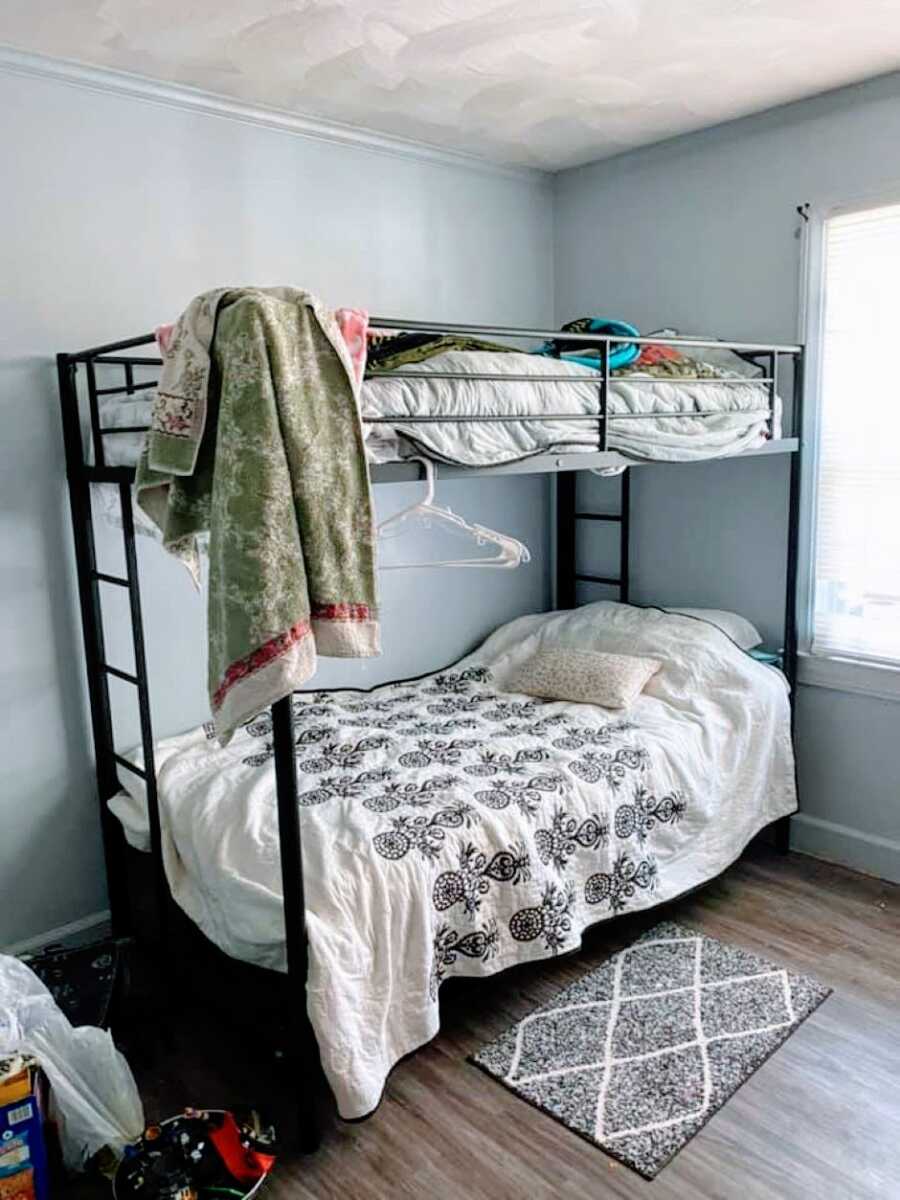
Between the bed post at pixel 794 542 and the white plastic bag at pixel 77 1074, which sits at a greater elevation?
the bed post at pixel 794 542

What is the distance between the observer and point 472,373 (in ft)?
7.45

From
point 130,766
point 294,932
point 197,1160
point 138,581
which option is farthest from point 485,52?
point 197,1160

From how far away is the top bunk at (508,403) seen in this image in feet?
7.06

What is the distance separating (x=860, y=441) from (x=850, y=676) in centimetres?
80

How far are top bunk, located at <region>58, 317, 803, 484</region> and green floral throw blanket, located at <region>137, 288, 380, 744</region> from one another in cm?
35

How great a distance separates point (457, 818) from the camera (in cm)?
233

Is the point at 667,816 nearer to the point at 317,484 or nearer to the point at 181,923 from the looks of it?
the point at 181,923

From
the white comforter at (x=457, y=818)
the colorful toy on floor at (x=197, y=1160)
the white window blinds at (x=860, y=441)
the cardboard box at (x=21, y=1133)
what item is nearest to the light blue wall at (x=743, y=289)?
the white window blinds at (x=860, y=441)

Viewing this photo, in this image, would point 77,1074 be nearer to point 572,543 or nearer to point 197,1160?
point 197,1160

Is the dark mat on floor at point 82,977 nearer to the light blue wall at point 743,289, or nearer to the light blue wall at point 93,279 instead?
the light blue wall at point 93,279

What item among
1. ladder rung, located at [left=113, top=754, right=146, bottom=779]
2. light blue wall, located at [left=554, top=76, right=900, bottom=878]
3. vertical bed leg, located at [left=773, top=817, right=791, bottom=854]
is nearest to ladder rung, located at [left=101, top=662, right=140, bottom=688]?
ladder rung, located at [left=113, top=754, right=146, bottom=779]

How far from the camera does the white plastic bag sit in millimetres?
1937

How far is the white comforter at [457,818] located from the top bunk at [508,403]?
797mm

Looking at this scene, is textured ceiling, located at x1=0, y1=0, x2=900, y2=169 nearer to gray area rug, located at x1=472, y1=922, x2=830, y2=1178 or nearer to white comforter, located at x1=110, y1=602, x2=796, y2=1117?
white comforter, located at x1=110, y1=602, x2=796, y2=1117
